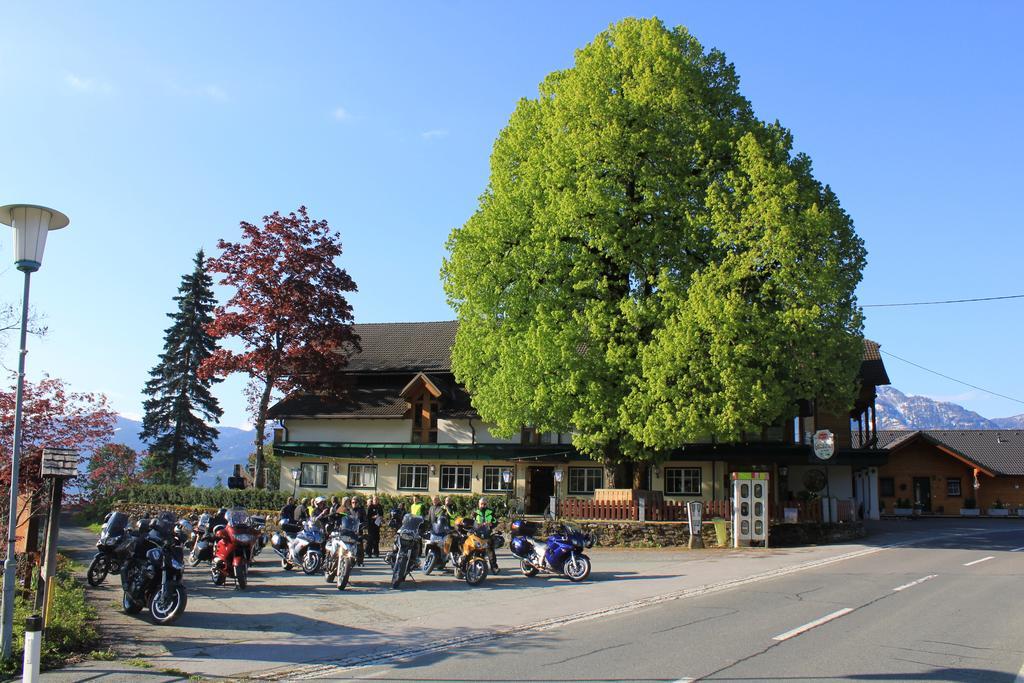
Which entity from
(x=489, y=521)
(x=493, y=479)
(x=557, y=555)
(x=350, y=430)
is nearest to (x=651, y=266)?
(x=489, y=521)

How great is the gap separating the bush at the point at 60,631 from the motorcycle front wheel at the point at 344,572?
15.8ft

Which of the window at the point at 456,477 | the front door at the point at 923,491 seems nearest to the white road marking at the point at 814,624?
the window at the point at 456,477

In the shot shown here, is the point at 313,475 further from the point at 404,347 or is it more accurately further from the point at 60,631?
the point at 60,631

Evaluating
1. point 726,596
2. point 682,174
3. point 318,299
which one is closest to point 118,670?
point 726,596

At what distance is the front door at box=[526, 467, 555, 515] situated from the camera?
128ft

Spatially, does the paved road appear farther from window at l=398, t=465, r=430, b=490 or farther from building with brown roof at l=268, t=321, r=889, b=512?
window at l=398, t=465, r=430, b=490

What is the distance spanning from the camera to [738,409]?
984 inches

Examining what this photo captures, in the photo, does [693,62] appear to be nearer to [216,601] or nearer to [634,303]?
[634,303]

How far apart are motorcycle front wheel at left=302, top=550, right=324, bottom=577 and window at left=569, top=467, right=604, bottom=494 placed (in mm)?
20226

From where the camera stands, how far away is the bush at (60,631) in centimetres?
959

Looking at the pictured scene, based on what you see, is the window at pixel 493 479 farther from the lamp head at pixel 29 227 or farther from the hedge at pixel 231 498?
the lamp head at pixel 29 227

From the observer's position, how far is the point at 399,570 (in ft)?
56.7

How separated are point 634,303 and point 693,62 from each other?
9056mm

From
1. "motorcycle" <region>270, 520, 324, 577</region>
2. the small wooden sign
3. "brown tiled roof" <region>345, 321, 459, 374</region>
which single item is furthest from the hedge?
the small wooden sign
